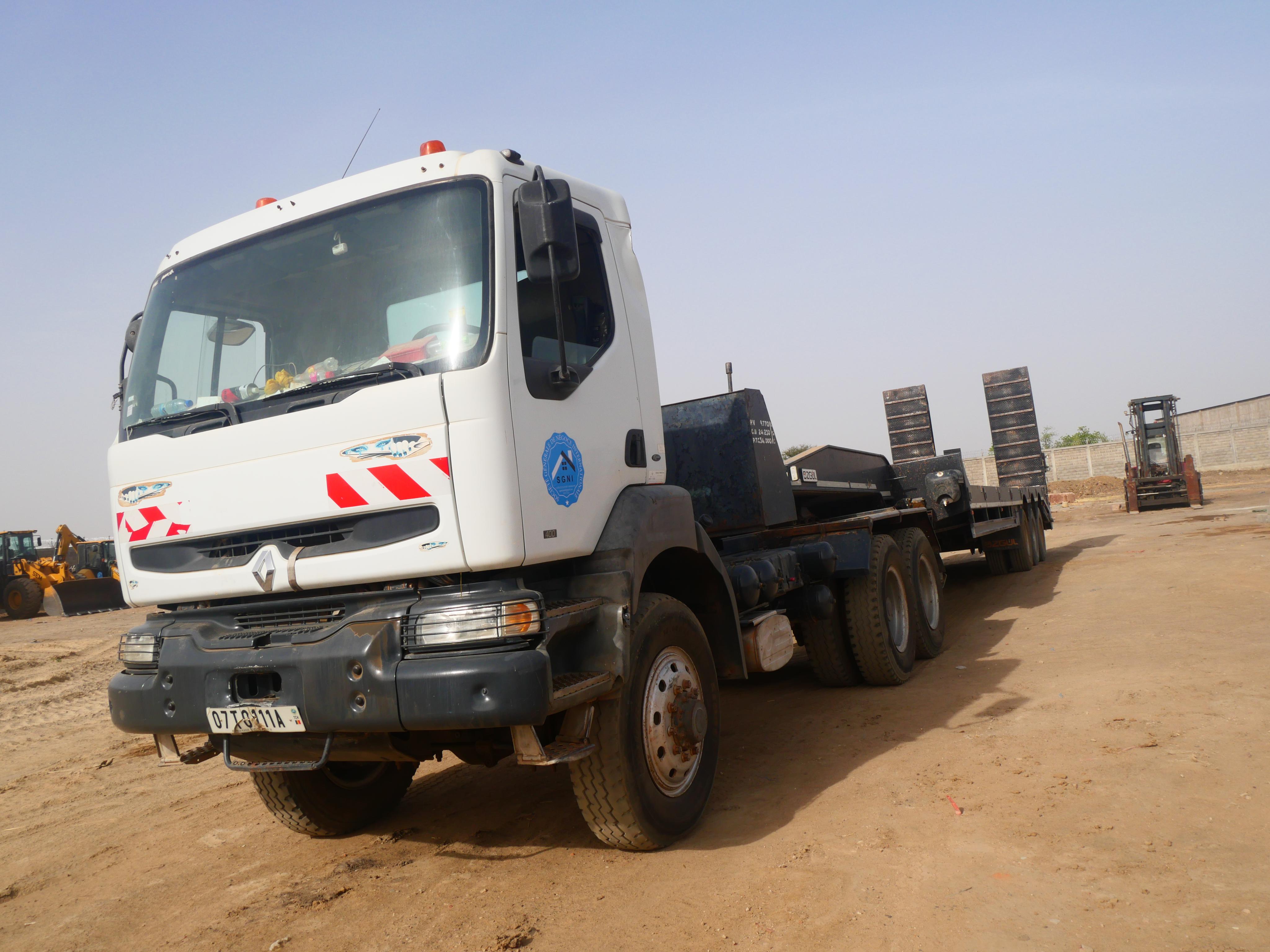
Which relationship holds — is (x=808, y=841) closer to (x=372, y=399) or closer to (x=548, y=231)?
(x=372, y=399)

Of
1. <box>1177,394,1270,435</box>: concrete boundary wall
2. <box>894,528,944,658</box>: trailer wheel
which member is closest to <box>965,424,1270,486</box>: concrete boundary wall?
<box>1177,394,1270,435</box>: concrete boundary wall

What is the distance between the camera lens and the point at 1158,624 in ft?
24.0

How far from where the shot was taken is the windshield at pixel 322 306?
132 inches

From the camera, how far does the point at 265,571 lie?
132 inches

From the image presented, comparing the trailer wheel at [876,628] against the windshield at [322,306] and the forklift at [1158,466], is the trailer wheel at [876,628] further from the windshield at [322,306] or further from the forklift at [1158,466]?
the forklift at [1158,466]

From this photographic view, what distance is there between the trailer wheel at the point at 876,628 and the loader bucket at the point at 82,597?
20756 mm

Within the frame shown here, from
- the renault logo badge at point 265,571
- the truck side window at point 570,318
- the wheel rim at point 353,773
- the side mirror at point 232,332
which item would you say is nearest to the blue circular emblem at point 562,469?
the truck side window at point 570,318

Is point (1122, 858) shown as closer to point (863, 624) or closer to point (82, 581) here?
point (863, 624)

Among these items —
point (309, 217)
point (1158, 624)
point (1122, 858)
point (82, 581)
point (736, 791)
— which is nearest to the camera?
point (1122, 858)

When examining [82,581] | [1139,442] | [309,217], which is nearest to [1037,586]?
[309,217]

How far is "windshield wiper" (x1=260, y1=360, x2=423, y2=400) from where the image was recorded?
3.21 meters

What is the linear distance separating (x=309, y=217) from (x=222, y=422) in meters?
0.94

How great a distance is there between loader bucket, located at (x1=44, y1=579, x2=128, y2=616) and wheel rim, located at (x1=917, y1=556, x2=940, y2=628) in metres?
20.6

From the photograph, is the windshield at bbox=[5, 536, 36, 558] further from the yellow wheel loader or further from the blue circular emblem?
the blue circular emblem
